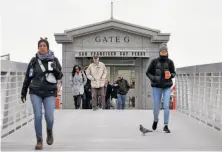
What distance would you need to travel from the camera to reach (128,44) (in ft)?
72.0

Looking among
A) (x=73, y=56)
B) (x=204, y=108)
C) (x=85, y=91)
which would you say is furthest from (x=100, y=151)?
(x=73, y=56)

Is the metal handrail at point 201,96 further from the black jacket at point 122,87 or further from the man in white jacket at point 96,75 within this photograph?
the black jacket at point 122,87

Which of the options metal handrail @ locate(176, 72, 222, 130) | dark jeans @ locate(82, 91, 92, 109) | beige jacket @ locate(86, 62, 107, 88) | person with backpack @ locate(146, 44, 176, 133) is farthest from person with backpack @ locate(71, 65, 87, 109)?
person with backpack @ locate(146, 44, 176, 133)

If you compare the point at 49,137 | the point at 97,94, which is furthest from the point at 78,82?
the point at 49,137

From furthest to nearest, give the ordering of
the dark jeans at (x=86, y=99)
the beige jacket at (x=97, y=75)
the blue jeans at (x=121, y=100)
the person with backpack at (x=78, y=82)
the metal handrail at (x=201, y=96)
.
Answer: the blue jeans at (x=121, y=100), the dark jeans at (x=86, y=99), the person with backpack at (x=78, y=82), the beige jacket at (x=97, y=75), the metal handrail at (x=201, y=96)

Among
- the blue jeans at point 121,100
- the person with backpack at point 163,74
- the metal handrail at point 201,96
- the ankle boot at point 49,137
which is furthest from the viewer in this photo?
the blue jeans at point 121,100

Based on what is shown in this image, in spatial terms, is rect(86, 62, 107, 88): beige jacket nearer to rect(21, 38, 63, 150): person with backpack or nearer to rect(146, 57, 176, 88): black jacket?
rect(146, 57, 176, 88): black jacket

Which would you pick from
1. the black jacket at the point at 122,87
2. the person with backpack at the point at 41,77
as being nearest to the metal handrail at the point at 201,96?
the black jacket at the point at 122,87

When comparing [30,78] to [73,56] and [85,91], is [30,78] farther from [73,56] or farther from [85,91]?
[73,56]

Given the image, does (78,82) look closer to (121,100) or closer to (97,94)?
(97,94)

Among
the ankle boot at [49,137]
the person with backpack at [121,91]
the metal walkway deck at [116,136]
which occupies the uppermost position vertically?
the person with backpack at [121,91]

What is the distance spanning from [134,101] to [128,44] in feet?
11.0

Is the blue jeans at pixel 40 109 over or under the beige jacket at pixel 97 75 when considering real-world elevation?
under

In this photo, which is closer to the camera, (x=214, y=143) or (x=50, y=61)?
(x=50, y=61)
